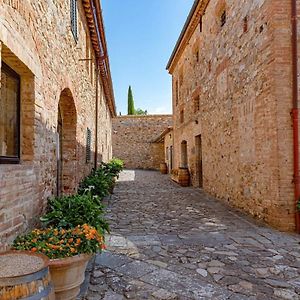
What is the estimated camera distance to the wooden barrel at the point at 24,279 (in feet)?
5.79

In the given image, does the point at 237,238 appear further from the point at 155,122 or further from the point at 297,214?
the point at 155,122

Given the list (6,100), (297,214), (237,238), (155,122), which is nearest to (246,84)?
(297,214)

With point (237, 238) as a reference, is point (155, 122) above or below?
above

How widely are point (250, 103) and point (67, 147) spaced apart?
4.39 m

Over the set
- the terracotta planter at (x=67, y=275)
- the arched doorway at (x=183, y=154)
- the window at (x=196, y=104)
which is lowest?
the terracotta planter at (x=67, y=275)

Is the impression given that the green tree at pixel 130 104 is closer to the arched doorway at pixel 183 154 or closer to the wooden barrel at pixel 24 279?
the arched doorway at pixel 183 154

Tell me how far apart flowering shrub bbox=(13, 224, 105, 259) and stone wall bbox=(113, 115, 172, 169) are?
23.9 m

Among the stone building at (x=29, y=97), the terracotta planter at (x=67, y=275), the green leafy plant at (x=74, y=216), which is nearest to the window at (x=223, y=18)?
the stone building at (x=29, y=97)

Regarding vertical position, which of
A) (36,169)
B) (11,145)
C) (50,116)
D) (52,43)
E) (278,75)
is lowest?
(36,169)

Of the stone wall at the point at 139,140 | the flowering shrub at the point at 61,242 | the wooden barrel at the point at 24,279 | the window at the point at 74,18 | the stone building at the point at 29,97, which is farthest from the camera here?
the stone wall at the point at 139,140

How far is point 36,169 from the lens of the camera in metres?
4.06

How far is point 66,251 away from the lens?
8.98ft

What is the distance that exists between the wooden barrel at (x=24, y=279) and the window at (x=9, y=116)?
1.55 m

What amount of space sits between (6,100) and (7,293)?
8.02 feet
